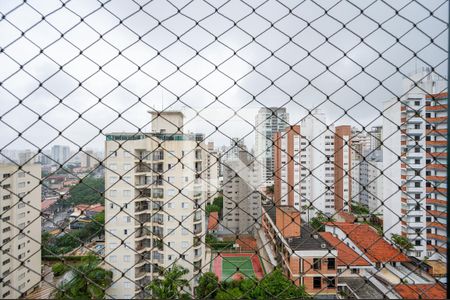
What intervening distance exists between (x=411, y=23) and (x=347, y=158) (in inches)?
728

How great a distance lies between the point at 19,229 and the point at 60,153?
0.88 ft

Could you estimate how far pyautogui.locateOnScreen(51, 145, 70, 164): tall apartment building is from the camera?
3.24 feet

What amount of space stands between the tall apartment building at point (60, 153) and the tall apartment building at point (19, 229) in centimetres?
9

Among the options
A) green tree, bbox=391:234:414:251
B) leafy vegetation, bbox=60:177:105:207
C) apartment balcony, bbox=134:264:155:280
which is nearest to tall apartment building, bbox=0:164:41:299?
leafy vegetation, bbox=60:177:105:207

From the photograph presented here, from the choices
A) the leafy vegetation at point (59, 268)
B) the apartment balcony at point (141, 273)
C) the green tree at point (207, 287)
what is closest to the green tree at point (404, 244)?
the green tree at point (207, 287)

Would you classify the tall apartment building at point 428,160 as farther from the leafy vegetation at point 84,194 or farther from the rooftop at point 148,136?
the leafy vegetation at point 84,194

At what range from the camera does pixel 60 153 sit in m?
1.00

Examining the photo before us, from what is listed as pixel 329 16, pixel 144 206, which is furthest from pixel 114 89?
pixel 144 206

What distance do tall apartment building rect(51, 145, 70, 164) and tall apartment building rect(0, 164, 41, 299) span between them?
0.09m

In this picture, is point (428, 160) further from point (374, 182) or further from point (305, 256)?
point (374, 182)

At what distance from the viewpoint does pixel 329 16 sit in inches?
40.7

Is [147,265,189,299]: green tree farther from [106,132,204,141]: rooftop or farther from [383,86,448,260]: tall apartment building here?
[383,86,448,260]: tall apartment building

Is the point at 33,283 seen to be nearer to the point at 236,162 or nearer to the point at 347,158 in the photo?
the point at 236,162

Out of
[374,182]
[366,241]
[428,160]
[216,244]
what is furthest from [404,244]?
[374,182]
